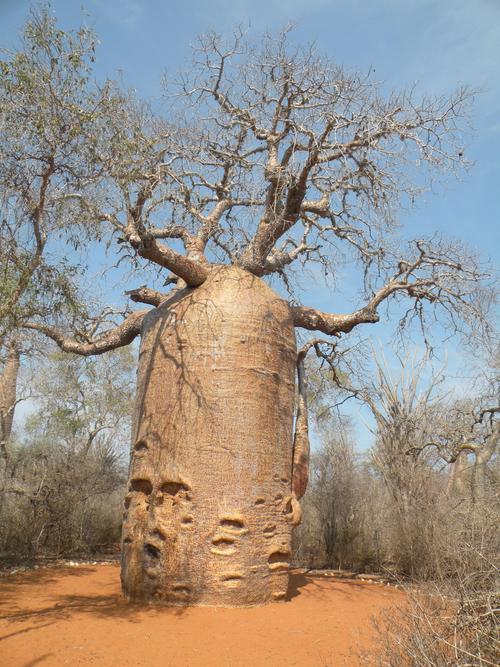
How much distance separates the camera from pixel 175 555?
452cm

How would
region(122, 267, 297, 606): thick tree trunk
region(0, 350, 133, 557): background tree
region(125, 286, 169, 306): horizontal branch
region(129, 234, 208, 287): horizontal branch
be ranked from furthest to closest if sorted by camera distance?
region(0, 350, 133, 557): background tree < region(125, 286, 169, 306): horizontal branch < region(129, 234, 208, 287): horizontal branch < region(122, 267, 297, 606): thick tree trunk

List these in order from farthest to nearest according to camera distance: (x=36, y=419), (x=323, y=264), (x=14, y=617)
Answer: (x=36, y=419)
(x=323, y=264)
(x=14, y=617)

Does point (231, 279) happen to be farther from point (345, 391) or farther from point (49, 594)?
point (345, 391)

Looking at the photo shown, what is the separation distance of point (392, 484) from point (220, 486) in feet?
13.3

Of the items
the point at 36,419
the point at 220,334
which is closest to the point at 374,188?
the point at 220,334

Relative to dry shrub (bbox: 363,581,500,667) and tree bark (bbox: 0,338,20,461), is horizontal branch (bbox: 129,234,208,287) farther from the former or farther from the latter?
tree bark (bbox: 0,338,20,461)

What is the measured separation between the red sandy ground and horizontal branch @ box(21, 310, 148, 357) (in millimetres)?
2393

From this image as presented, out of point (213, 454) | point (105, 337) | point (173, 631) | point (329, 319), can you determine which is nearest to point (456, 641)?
point (173, 631)

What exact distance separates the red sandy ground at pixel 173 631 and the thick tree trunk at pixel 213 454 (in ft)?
0.84

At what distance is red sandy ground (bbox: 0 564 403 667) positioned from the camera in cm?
331

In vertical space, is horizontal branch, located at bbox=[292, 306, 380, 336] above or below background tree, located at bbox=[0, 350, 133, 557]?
above

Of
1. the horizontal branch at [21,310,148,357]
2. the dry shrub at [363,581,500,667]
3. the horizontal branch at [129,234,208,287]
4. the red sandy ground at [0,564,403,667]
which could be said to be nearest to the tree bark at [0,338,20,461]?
the horizontal branch at [21,310,148,357]

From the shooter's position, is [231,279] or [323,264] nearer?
[231,279]

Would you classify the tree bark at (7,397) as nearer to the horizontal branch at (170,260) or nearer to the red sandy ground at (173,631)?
the red sandy ground at (173,631)
